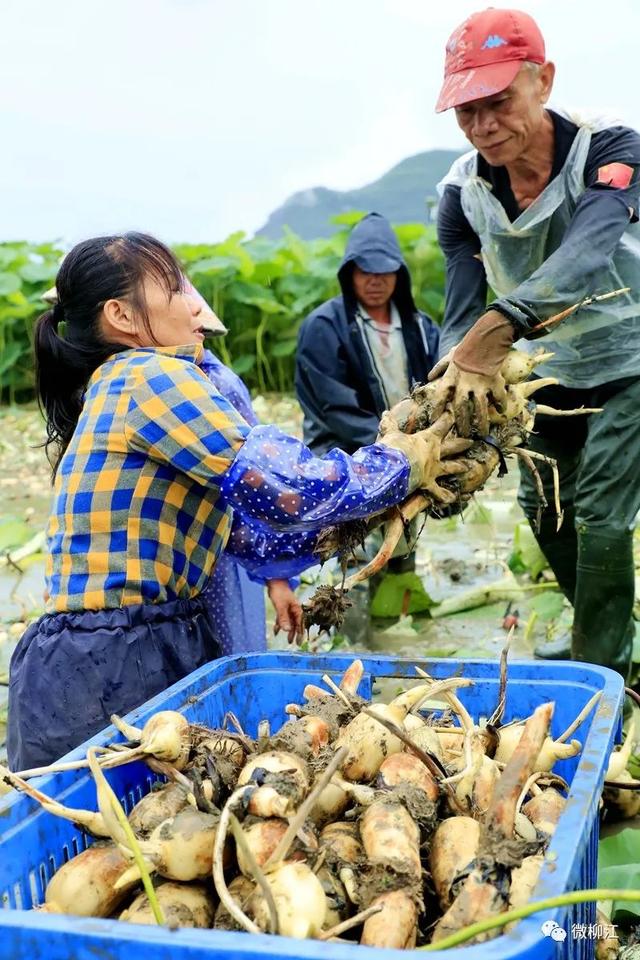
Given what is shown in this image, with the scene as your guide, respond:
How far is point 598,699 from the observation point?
1817mm

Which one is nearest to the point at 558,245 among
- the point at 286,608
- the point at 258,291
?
the point at 286,608

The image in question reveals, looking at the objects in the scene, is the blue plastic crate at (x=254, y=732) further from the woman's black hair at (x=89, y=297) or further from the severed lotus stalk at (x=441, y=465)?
the woman's black hair at (x=89, y=297)

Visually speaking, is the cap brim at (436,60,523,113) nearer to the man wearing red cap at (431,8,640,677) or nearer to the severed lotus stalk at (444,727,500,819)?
the man wearing red cap at (431,8,640,677)

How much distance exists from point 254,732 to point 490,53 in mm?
2059

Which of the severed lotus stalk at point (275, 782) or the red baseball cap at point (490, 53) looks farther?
the red baseball cap at point (490, 53)

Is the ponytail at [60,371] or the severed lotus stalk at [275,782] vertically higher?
the ponytail at [60,371]

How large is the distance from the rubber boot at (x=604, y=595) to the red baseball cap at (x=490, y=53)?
55.1 inches

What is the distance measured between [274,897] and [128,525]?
0.96 m

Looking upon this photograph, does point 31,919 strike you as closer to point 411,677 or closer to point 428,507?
point 411,677

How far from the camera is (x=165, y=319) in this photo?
2.20 metres

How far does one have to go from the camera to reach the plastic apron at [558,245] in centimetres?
309

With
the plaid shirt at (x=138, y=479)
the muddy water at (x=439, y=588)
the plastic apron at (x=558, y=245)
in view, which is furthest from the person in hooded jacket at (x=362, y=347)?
the plaid shirt at (x=138, y=479)

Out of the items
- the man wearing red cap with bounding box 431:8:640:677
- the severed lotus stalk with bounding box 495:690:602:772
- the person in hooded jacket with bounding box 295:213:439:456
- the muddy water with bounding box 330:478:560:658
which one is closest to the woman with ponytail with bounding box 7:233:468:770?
the severed lotus stalk with bounding box 495:690:602:772

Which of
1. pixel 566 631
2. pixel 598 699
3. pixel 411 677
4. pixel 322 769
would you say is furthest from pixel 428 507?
pixel 566 631
